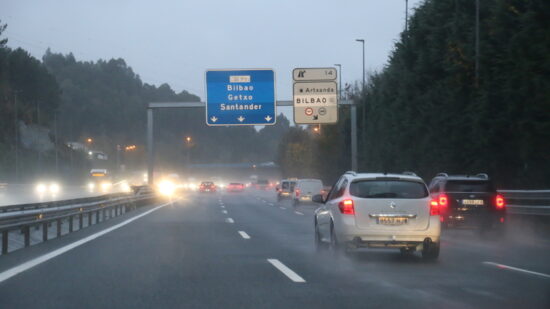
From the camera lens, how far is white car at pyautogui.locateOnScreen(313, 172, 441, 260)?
12.8m

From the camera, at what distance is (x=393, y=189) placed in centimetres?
1330

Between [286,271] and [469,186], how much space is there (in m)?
10.2

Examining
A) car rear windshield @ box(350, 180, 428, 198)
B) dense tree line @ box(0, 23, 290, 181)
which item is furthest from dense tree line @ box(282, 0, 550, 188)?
dense tree line @ box(0, 23, 290, 181)

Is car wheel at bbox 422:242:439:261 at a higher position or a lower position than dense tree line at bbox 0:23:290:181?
lower

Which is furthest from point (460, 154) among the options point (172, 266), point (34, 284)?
point (34, 284)

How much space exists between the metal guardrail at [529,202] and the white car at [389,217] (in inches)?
377

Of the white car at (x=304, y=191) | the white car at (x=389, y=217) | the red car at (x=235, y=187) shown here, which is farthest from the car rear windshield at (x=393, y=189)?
the red car at (x=235, y=187)

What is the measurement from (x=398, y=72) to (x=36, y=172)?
172 ft

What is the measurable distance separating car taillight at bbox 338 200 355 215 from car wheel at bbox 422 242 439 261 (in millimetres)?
1411

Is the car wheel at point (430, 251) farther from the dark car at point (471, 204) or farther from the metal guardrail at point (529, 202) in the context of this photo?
the metal guardrail at point (529, 202)

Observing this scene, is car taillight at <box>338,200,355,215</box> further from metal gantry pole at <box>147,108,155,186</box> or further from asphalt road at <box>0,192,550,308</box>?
metal gantry pole at <box>147,108,155,186</box>

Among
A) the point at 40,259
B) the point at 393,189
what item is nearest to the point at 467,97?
the point at 393,189

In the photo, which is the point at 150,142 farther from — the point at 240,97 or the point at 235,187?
the point at 235,187

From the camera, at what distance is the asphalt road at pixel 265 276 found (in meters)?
8.54
